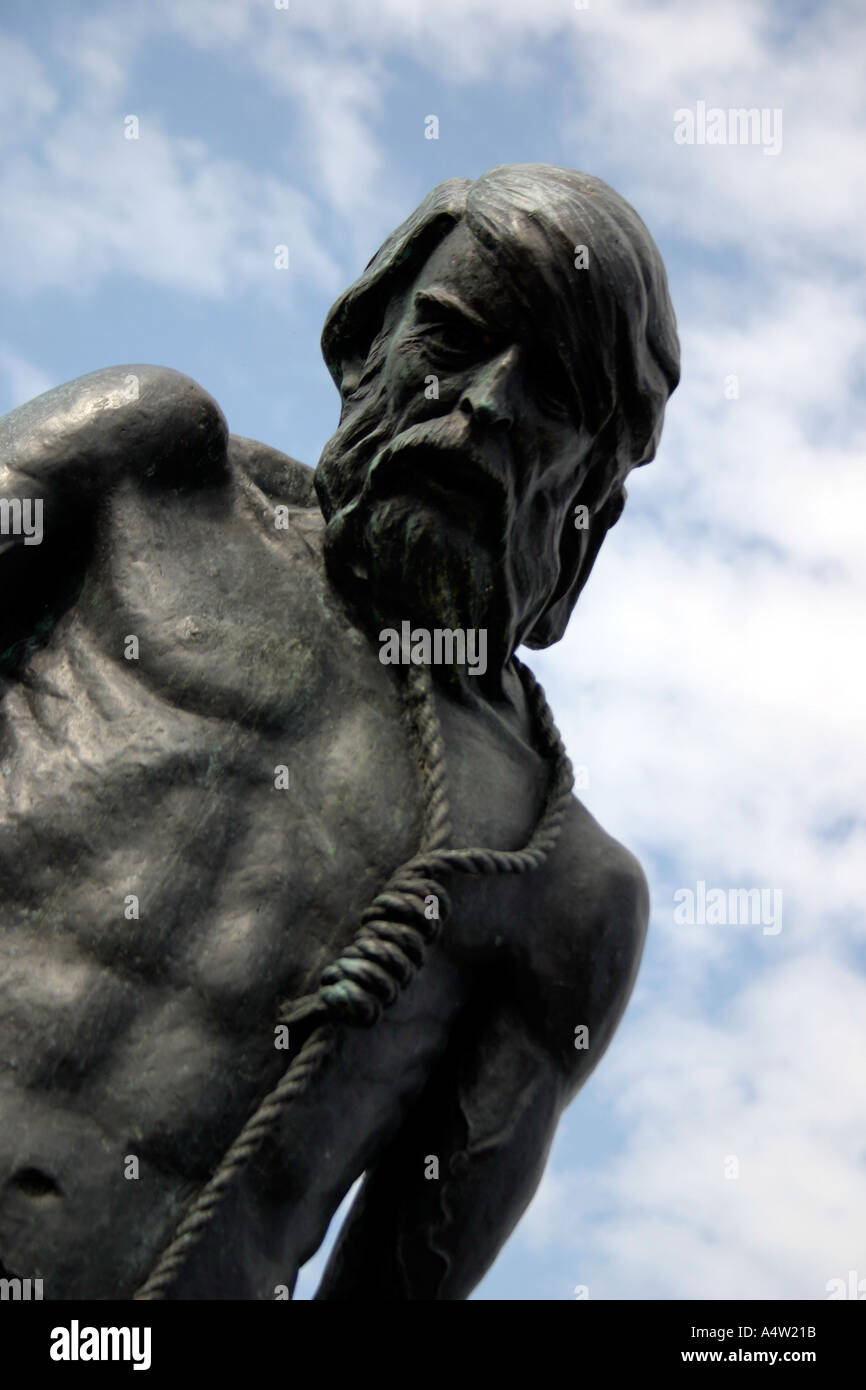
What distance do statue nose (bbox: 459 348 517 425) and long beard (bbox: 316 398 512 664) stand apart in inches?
2.0

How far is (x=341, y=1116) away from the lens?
3.80 metres

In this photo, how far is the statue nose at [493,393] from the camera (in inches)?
158

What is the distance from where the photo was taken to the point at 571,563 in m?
4.59

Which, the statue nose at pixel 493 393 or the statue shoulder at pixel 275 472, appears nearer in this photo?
the statue nose at pixel 493 393

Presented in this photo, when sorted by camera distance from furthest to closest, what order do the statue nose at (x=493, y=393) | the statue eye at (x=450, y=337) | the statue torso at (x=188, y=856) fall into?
1. the statue eye at (x=450, y=337)
2. the statue nose at (x=493, y=393)
3. the statue torso at (x=188, y=856)

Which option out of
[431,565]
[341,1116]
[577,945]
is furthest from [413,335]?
[341,1116]

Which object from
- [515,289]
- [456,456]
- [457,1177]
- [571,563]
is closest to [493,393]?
[456,456]

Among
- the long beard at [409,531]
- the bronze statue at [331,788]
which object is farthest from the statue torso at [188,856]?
the long beard at [409,531]

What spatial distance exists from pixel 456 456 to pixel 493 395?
0.53ft

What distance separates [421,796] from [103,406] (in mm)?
1186

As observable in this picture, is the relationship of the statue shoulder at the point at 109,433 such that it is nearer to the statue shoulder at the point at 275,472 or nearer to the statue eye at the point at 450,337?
the statue shoulder at the point at 275,472

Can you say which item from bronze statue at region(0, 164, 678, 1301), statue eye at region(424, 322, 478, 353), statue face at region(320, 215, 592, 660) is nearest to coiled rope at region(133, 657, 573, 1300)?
bronze statue at region(0, 164, 678, 1301)

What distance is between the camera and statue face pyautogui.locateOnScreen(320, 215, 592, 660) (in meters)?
4.07
